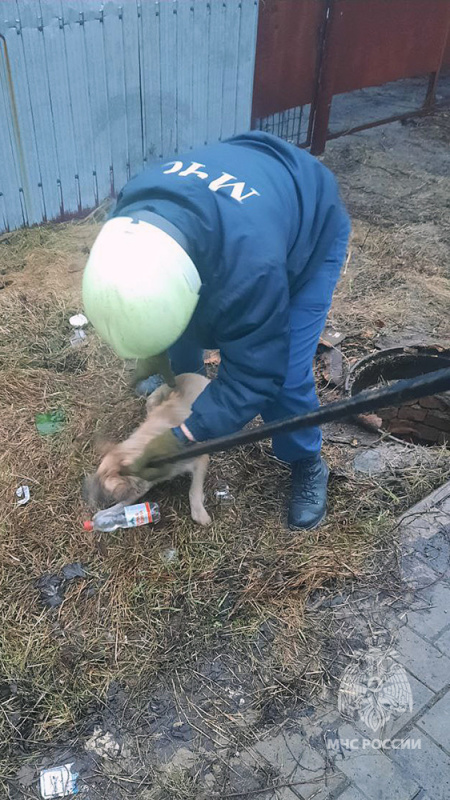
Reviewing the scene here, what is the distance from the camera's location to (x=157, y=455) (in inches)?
115

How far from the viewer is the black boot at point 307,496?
3469 mm

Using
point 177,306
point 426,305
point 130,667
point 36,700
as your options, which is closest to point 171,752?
point 130,667

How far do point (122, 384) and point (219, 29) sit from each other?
397 centimetres

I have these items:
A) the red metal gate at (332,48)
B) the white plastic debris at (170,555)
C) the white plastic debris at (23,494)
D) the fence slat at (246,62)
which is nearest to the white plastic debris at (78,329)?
the white plastic debris at (23,494)

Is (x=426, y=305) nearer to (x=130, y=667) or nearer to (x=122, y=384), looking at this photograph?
(x=122, y=384)

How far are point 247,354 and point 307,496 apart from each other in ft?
4.09

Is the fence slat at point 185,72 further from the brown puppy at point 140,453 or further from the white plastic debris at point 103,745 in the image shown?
the white plastic debris at point 103,745

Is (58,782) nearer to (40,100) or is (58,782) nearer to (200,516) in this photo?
(200,516)

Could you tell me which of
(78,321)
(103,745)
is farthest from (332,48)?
(103,745)

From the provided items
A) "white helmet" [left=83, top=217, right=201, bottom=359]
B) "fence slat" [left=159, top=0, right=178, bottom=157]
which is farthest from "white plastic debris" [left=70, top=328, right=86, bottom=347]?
"fence slat" [left=159, top=0, right=178, bottom=157]

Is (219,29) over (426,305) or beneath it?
over

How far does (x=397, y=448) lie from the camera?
402 cm

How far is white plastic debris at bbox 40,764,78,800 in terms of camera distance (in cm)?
246

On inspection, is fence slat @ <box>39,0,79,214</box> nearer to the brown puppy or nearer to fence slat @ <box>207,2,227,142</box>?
fence slat @ <box>207,2,227,142</box>
